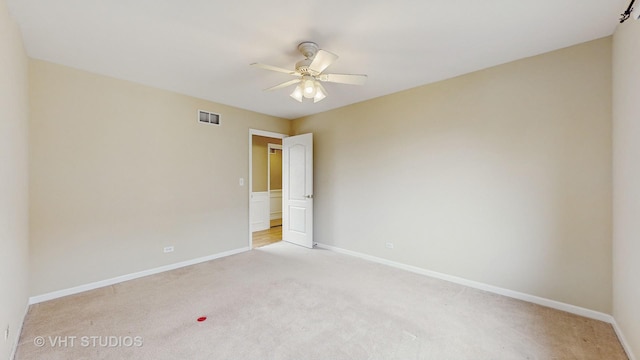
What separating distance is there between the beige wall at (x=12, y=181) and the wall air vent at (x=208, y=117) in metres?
1.75

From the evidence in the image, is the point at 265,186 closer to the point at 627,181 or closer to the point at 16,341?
the point at 16,341

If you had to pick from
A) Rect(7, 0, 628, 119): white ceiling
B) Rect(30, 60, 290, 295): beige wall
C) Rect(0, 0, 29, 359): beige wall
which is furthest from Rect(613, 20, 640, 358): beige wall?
Rect(30, 60, 290, 295): beige wall

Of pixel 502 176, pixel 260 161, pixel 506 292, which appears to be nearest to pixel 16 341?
pixel 506 292

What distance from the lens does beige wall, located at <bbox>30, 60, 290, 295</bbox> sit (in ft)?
8.86

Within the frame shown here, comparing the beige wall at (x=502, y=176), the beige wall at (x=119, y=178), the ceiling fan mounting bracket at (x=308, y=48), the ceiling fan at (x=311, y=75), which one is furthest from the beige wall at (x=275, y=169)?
the ceiling fan mounting bracket at (x=308, y=48)

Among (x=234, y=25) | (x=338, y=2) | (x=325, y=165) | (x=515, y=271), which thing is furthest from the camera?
(x=325, y=165)

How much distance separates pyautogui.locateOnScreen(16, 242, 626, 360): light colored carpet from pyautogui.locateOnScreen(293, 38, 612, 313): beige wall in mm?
383

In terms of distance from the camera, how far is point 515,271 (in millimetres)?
2709

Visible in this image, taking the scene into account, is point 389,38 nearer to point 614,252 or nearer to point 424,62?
point 424,62

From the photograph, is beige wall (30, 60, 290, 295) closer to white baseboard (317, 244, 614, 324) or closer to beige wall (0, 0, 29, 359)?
beige wall (0, 0, 29, 359)

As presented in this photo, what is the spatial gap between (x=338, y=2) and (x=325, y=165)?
117 inches

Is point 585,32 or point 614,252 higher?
point 585,32

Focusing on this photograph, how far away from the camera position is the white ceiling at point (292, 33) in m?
1.86

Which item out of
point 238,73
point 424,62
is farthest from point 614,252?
point 238,73
